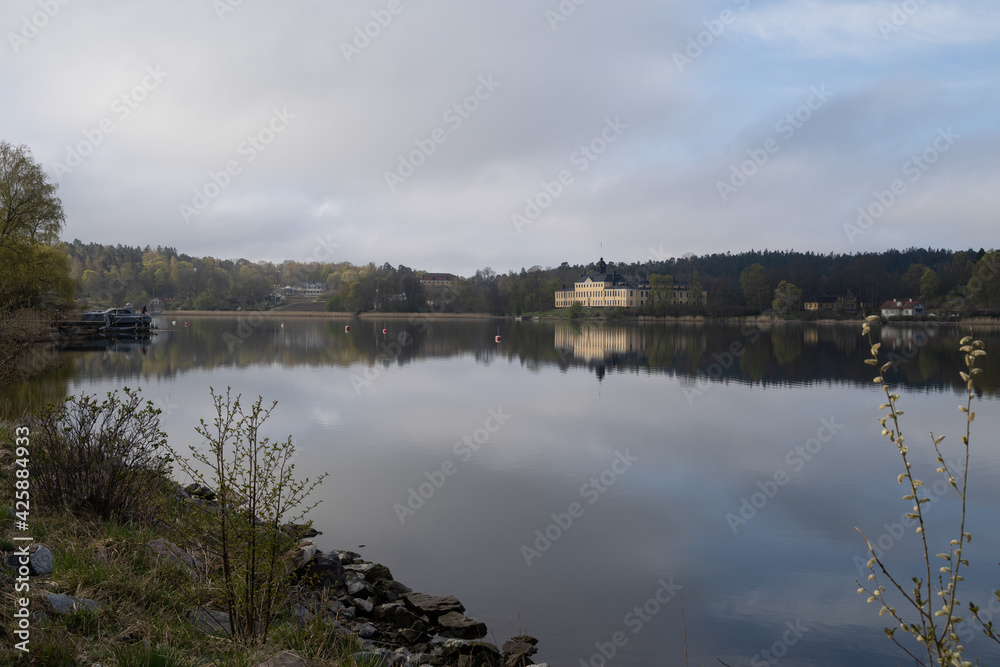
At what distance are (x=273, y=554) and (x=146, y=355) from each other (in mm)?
38013

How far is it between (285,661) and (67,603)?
1.75m

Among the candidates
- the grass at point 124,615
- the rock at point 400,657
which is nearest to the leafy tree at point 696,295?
the rock at point 400,657

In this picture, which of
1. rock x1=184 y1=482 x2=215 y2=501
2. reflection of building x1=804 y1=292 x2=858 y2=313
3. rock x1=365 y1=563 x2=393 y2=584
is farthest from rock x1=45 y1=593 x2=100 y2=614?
reflection of building x1=804 y1=292 x2=858 y2=313

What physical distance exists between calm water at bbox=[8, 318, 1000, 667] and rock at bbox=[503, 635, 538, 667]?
0.64 ft

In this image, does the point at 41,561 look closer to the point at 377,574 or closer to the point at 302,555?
the point at 302,555

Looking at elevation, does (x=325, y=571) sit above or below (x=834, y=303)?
below

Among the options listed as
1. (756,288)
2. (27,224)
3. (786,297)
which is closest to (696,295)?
(756,288)

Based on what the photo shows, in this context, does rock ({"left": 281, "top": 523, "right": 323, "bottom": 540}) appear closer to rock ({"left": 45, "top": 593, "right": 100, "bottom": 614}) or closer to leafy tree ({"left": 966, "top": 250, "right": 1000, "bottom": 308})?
rock ({"left": 45, "top": 593, "right": 100, "bottom": 614})

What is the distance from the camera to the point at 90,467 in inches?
301

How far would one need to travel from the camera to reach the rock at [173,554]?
20.9 ft

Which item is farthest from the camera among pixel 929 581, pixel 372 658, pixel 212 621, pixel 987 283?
pixel 987 283

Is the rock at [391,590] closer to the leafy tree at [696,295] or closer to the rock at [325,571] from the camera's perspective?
the rock at [325,571]

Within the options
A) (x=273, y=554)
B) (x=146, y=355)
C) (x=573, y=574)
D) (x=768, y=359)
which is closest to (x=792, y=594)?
(x=573, y=574)

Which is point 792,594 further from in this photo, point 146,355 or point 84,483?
point 146,355
